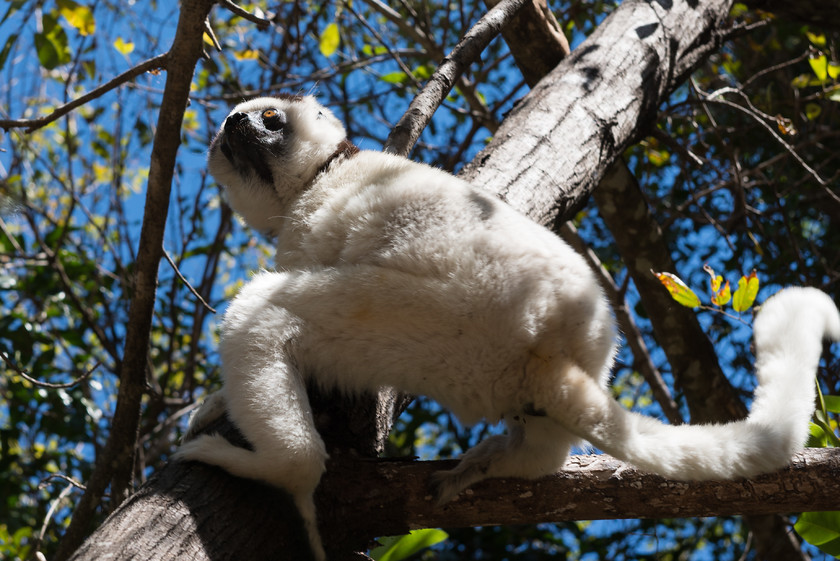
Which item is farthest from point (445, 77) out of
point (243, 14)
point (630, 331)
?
point (630, 331)

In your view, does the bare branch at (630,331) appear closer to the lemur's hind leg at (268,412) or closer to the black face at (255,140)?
the black face at (255,140)

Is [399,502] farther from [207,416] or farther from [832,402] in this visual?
[832,402]

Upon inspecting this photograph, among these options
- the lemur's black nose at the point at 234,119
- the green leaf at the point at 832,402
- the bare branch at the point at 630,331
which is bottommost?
the green leaf at the point at 832,402

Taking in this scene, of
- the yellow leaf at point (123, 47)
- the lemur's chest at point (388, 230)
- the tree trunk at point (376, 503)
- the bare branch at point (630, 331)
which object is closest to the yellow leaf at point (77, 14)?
the yellow leaf at point (123, 47)

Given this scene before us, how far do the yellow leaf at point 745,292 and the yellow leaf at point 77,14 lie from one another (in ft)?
10.1

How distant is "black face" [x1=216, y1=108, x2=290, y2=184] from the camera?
9.76 ft

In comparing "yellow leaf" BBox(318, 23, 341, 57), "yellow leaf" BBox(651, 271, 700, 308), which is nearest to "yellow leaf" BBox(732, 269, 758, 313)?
"yellow leaf" BBox(651, 271, 700, 308)

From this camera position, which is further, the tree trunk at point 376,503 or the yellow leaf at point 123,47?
the yellow leaf at point 123,47

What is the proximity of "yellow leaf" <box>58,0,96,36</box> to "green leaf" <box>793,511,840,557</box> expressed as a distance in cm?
360

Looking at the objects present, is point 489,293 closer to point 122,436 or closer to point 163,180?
point 163,180

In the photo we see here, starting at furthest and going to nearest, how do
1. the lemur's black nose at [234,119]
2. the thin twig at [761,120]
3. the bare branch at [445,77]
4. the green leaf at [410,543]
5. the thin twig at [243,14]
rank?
Answer: the thin twig at [761,120], the bare branch at [445,77], the lemur's black nose at [234,119], the green leaf at [410,543], the thin twig at [243,14]

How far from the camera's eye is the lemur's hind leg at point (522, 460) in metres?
2.20

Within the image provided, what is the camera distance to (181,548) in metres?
1.94

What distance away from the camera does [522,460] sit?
2.21 metres
